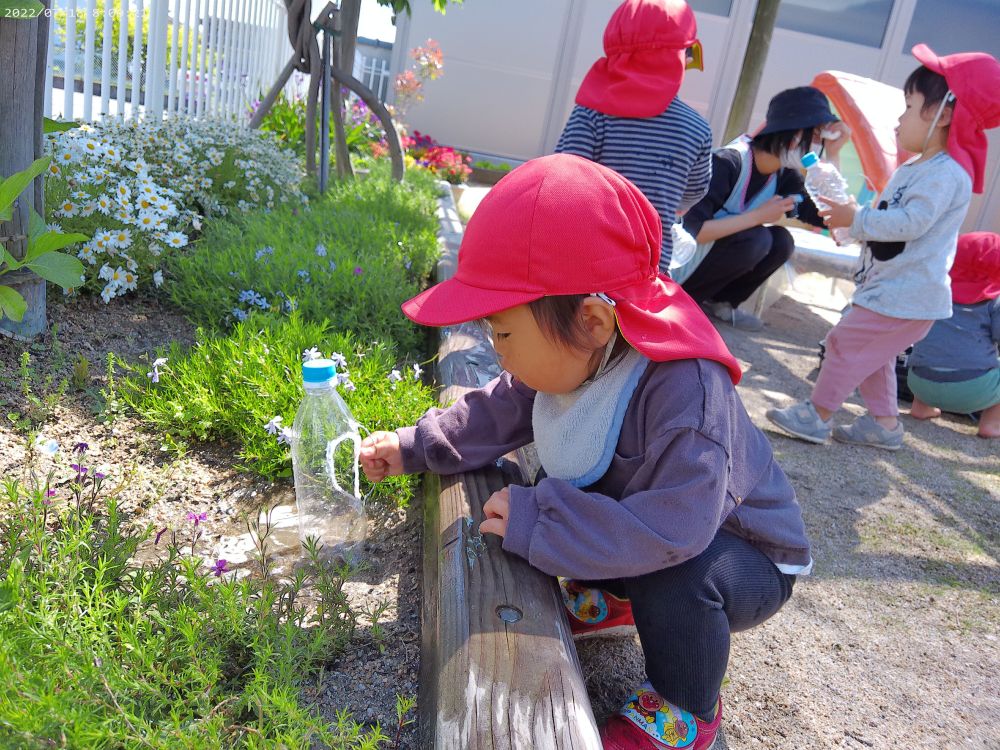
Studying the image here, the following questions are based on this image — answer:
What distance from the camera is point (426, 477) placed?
209cm

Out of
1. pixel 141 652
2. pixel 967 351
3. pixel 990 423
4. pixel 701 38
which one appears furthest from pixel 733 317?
pixel 701 38

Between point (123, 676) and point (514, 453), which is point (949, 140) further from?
point (123, 676)

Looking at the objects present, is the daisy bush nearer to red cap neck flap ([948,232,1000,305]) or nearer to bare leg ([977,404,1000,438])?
red cap neck flap ([948,232,1000,305])

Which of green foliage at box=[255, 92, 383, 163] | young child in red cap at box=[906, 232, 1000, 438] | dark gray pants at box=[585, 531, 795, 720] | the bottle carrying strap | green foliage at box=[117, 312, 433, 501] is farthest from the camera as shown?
green foliage at box=[255, 92, 383, 163]

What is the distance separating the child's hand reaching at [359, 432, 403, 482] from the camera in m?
1.89

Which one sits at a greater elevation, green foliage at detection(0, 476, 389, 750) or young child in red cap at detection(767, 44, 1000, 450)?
young child in red cap at detection(767, 44, 1000, 450)

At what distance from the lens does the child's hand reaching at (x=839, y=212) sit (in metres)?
3.64

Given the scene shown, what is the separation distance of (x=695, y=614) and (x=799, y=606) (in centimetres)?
100

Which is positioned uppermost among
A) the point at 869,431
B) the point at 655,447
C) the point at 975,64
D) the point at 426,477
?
the point at 975,64

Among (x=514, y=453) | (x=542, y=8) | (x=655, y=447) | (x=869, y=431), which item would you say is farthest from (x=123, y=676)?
(x=542, y=8)

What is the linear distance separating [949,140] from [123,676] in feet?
11.6

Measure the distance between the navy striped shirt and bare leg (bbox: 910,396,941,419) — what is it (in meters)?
2.06

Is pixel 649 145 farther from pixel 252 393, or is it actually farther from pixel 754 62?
pixel 754 62

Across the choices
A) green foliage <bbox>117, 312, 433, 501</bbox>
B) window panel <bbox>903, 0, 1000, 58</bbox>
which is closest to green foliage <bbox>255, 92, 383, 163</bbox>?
green foliage <bbox>117, 312, 433, 501</bbox>
